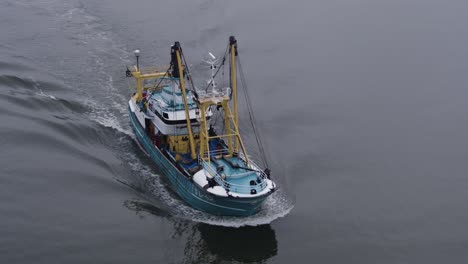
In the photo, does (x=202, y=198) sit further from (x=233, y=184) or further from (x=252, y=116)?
(x=252, y=116)

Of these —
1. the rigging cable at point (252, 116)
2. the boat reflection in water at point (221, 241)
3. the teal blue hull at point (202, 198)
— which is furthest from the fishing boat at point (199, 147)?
the boat reflection in water at point (221, 241)

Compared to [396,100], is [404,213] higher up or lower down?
lower down

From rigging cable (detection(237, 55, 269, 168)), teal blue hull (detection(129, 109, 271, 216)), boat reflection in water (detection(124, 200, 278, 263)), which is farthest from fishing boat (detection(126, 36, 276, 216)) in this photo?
boat reflection in water (detection(124, 200, 278, 263))

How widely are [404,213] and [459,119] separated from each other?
12965 millimetres

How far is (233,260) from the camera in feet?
107

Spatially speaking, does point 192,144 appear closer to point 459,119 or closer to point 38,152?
point 38,152

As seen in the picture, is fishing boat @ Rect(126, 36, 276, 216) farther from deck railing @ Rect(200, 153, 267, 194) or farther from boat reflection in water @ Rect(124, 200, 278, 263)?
boat reflection in water @ Rect(124, 200, 278, 263)

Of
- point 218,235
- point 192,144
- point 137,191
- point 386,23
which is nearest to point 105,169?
point 137,191

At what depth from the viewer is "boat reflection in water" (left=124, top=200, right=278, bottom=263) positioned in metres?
32.9

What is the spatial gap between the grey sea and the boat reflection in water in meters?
0.08

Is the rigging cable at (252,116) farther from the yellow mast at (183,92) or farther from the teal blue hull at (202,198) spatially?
the teal blue hull at (202,198)

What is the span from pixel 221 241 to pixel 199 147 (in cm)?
803

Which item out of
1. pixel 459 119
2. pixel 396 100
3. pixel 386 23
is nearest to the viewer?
pixel 459 119

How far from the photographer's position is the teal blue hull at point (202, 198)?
33719 millimetres
